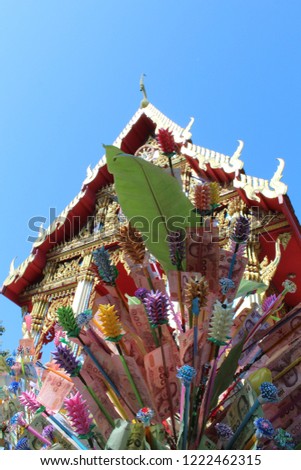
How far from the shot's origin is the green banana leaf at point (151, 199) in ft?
6.32

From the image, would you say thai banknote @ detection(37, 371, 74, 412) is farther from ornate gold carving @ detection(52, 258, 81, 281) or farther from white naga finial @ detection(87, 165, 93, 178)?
white naga finial @ detection(87, 165, 93, 178)

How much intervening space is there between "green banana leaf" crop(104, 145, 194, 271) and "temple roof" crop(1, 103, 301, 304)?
294cm

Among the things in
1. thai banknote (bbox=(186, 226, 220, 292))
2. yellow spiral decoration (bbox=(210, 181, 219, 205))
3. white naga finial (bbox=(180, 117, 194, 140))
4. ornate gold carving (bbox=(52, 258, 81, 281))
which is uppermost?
white naga finial (bbox=(180, 117, 194, 140))

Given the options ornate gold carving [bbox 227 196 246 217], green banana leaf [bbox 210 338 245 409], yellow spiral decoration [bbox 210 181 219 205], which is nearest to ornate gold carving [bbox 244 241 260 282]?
ornate gold carving [bbox 227 196 246 217]

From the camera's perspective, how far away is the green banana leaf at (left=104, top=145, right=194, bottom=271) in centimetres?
193

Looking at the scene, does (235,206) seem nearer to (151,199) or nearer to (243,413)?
(151,199)

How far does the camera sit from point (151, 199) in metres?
1.96

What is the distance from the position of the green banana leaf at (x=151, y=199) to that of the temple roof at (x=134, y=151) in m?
2.94

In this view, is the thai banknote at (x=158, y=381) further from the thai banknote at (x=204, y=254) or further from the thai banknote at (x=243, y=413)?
the thai banknote at (x=204, y=254)

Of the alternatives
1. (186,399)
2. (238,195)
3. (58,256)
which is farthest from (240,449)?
(58,256)

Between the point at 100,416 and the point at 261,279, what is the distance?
3195 mm

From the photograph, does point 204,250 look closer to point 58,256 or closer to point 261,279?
point 261,279

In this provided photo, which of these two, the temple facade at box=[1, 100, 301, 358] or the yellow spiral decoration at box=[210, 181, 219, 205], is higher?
the temple facade at box=[1, 100, 301, 358]

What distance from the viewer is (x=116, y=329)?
1588mm
